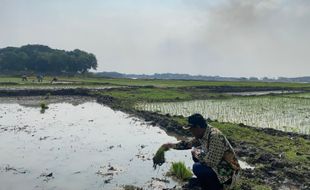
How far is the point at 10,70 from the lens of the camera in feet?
315

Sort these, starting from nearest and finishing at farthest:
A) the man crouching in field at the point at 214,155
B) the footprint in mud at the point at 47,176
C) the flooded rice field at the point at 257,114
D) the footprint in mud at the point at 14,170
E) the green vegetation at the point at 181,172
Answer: the man crouching in field at the point at 214,155 < the green vegetation at the point at 181,172 < the footprint in mud at the point at 47,176 < the footprint in mud at the point at 14,170 < the flooded rice field at the point at 257,114

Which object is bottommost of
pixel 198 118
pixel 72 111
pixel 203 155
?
pixel 72 111

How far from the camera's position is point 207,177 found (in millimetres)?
6910

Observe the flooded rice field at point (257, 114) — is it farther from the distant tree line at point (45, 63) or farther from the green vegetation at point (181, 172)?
the distant tree line at point (45, 63)

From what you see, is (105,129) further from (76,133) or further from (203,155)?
(203,155)

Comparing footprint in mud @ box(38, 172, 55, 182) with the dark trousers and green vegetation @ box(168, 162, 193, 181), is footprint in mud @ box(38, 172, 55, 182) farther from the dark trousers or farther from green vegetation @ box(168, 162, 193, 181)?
the dark trousers

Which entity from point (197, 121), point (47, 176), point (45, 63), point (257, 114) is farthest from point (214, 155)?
point (45, 63)

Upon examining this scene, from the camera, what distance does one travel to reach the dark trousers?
22.5ft

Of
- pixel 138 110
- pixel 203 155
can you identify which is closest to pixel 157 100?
pixel 138 110

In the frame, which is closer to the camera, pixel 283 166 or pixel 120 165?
pixel 283 166

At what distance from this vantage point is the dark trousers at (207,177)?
6845 millimetres

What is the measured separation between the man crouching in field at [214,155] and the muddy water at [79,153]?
290cm

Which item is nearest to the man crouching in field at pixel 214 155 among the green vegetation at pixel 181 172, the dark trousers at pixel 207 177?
the dark trousers at pixel 207 177

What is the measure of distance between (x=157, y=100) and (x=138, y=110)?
7.80 metres
